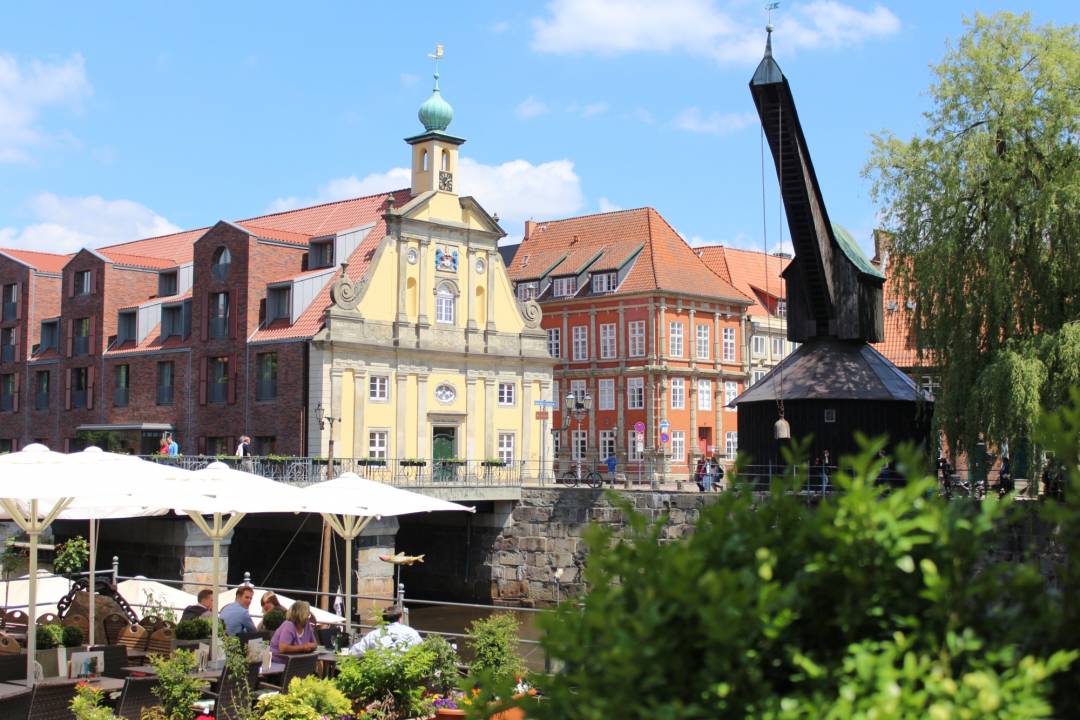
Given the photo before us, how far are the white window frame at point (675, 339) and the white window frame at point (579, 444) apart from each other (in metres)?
5.38

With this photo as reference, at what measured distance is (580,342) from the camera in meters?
59.9

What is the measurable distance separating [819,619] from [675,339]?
Answer: 54.0 meters

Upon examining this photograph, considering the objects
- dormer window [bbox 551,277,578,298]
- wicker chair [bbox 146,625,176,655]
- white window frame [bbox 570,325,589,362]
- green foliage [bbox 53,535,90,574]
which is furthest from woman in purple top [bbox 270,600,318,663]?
dormer window [bbox 551,277,578,298]

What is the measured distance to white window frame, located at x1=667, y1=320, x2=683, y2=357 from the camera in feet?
189

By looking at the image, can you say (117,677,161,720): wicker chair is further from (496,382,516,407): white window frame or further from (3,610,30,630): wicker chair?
(496,382,516,407): white window frame

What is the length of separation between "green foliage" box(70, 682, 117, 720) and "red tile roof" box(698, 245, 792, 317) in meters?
53.4

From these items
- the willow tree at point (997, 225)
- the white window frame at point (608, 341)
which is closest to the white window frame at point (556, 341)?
the white window frame at point (608, 341)

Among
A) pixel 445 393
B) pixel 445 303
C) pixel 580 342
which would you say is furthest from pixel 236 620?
pixel 580 342

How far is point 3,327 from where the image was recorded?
54.6 m

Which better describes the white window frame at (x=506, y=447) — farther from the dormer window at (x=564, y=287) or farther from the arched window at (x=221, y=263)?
the dormer window at (x=564, y=287)

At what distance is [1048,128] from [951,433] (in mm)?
6171

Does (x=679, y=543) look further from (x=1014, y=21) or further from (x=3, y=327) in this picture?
(x=3, y=327)

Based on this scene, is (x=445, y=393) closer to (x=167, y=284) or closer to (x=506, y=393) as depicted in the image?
(x=506, y=393)

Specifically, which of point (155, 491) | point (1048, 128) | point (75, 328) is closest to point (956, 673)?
point (155, 491)
